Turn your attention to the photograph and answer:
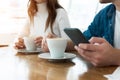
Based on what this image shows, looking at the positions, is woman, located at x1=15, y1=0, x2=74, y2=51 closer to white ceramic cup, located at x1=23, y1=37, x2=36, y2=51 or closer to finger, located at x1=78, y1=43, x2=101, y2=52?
white ceramic cup, located at x1=23, y1=37, x2=36, y2=51

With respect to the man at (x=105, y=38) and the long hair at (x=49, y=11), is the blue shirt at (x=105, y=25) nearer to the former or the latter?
the man at (x=105, y=38)

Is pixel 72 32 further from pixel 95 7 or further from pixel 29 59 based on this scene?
pixel 95 7

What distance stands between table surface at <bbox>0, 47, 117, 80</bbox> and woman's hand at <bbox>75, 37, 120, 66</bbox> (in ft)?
0.08

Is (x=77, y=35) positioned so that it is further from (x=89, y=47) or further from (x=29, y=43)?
(x=29, y=43)

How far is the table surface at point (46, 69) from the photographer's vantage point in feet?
2.83

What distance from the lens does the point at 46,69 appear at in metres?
0.98

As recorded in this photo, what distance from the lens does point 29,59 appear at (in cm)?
118

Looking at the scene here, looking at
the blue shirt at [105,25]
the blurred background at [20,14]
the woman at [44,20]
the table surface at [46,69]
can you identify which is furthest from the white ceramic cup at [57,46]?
the blurred background at [20,14]

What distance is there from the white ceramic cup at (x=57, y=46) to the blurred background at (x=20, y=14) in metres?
1.85

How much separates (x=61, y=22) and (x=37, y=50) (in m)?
0.54

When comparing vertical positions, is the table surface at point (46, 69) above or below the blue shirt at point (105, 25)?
below

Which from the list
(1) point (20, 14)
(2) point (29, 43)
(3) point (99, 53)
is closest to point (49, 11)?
(2) point (29, 43)

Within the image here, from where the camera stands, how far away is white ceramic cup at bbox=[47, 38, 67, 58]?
1091 millimetres

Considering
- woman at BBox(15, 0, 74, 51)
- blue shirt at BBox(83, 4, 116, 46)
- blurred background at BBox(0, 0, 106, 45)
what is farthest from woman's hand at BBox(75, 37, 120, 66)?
blurred background at BBox(0, 0, 106, 45)
